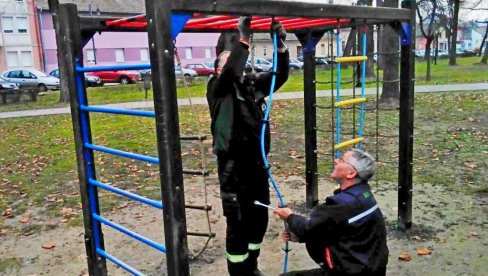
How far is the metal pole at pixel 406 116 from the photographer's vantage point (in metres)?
4.17

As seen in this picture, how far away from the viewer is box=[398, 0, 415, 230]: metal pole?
417 cm

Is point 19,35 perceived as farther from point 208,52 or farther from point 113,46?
point 208,52

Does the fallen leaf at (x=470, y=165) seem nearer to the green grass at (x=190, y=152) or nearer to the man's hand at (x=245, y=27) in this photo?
the green grass at (x=190, y=152)

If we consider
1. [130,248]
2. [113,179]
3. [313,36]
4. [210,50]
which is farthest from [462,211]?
[210,50]

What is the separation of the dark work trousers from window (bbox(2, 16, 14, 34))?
40.0 m

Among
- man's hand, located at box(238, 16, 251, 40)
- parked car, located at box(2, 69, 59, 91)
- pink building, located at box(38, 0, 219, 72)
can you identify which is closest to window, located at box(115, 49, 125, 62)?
pink building, located at box(38, 0, 219, 72)

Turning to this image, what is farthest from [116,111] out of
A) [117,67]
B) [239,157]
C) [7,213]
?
[7,213]

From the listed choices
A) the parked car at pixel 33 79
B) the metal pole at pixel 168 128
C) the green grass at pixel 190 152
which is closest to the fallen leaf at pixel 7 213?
the green grass at pixel 190 152

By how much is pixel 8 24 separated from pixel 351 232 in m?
41.4

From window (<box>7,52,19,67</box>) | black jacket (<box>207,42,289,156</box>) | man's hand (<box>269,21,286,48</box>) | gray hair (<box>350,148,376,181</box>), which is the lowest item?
gray hair (<box>350,148,376,181</box>)

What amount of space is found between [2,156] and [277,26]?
24.5 ft

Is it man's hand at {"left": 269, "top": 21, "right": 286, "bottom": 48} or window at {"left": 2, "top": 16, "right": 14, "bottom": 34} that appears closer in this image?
man's hand at {"left": 269, "top": 21, "right": 286, "bottom": 48}

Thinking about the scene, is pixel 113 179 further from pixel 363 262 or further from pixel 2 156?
Answer: pixel 363 262

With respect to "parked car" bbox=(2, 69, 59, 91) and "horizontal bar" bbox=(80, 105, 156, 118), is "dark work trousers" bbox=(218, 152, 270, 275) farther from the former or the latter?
"parked car" bbox=(2, 69, 59, 91)
